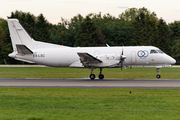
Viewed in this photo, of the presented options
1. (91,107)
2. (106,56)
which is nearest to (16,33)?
(106,56)

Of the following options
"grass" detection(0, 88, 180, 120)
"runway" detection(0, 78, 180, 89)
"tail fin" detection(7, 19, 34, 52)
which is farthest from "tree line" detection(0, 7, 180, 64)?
"grass" detection(0, 88, 180, 120)

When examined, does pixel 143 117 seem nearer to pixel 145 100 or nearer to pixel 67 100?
pixel 145 100

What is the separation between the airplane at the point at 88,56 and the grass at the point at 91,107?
10.6 meters

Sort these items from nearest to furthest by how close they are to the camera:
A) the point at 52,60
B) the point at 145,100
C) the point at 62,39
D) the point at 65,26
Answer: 1. the point at 145,100
2. the point at 52,60
3. the point at 62,39
4. the point at 65,26

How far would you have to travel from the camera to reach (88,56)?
1041 inches

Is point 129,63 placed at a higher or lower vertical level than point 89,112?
higher

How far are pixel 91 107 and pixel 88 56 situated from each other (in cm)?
1399

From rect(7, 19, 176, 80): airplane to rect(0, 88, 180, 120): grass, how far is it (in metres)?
10.6

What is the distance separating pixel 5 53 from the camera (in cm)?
7344

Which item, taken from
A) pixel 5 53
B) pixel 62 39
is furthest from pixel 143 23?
pixel 5 53

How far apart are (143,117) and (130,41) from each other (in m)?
71.5

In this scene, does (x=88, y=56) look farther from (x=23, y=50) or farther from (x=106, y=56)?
(x=23, y=50)

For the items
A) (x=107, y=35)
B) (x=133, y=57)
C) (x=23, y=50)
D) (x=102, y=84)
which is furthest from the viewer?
(x=107, y=35)

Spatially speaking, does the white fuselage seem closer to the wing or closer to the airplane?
the airplane
